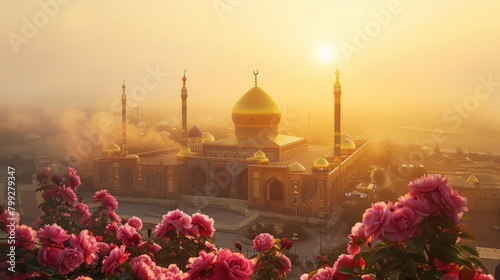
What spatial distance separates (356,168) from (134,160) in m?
15.8

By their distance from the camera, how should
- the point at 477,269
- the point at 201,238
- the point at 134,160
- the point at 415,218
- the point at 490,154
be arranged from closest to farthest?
1. the point at 415,218
2. the point at 477,269
3. the point at 201,238
4. the point at 134,160
5. the point at 490,154

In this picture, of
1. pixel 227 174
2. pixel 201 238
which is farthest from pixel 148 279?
pixel 227 174

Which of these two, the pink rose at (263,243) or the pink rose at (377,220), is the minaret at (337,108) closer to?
the pink rose at (263,243)

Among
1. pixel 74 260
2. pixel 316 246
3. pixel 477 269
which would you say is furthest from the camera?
pixel 316 246

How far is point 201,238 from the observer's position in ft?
15.3

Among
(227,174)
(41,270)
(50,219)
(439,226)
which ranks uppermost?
(439,226)

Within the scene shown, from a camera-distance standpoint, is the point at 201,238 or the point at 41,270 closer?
→ the point at 41,270

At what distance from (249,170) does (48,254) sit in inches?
753

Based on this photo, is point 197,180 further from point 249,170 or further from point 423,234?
point 423,234

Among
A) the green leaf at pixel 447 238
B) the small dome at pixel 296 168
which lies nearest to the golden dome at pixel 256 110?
the small dome at pixel 296 168

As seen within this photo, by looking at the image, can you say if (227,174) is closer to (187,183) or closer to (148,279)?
(187,183)

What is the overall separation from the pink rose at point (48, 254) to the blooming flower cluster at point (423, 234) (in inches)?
89.1

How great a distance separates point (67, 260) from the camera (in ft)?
10.4

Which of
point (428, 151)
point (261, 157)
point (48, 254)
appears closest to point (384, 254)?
point (48, 254)
